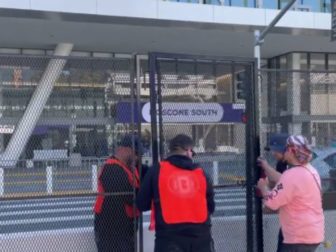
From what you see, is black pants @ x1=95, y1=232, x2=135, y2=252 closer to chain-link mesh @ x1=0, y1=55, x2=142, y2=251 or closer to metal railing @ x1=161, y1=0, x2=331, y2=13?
chain-link mesh @ x1=0, y1=55, x2=142, y2=251

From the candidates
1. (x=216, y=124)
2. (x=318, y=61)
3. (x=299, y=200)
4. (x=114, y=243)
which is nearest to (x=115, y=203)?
(x=114, y=243)

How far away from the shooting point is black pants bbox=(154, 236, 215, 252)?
17.0ft

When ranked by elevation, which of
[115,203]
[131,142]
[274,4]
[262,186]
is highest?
[274,4]

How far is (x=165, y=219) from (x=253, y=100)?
2.13m

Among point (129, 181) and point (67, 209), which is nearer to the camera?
point (129, 181)

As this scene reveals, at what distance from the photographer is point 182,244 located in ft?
17.1

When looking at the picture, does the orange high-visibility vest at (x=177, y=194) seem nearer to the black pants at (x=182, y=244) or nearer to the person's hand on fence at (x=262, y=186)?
the black pants at (x=182, y=244)

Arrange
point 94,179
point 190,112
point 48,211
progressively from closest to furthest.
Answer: point 94,179 → point 190,112 → point 48,211

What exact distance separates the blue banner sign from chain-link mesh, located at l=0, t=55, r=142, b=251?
0.03 meters

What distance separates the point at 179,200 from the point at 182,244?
37cm

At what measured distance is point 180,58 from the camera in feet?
20.9

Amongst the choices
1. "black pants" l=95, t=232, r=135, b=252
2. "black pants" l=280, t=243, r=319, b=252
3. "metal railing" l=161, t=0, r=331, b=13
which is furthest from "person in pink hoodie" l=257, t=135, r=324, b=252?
"metal railing" l=161, t=0, r=331, b=13

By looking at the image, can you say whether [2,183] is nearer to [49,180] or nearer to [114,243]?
[49,180]

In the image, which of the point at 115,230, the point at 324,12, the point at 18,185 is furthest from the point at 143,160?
the point at 324,12
